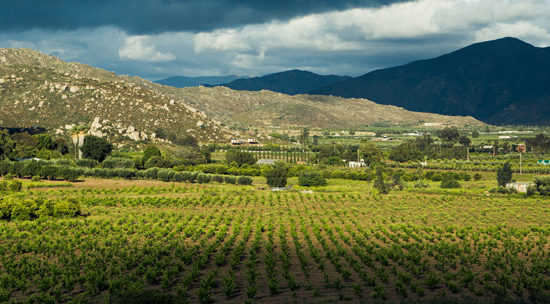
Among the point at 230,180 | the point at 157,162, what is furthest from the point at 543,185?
the point at 157,162

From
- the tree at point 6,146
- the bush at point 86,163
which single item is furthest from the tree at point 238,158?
the tree at point 6,146

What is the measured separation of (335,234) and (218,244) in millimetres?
12750

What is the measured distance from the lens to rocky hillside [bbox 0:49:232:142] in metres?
164

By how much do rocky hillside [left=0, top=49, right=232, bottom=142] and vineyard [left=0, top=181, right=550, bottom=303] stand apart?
3830 inches

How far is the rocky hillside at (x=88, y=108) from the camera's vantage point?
164 metres

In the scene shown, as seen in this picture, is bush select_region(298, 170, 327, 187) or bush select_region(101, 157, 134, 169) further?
bush select_region(101, 157, 134, 169)

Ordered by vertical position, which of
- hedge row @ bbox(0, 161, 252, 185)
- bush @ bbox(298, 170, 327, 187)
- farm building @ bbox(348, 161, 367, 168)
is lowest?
farm building @ bbox(348, 161, 367, 168)

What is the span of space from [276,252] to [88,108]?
148533mm

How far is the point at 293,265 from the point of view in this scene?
121 ft

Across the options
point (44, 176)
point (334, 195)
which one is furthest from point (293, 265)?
point (44, 176)

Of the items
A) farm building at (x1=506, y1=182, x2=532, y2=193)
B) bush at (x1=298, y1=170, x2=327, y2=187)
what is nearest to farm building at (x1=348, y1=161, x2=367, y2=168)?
bush at (x1=298, y1=170, x2=327, y2=187)

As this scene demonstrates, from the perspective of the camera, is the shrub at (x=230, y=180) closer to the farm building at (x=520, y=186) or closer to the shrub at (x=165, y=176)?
the shrub at (x=165, y=176)

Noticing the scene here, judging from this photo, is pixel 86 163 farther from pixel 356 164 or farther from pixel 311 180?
pixel 356 164

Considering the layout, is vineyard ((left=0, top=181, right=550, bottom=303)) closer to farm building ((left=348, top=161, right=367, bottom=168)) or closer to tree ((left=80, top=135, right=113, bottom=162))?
tree ((left=80, top=135, right=113, bottom=162))
